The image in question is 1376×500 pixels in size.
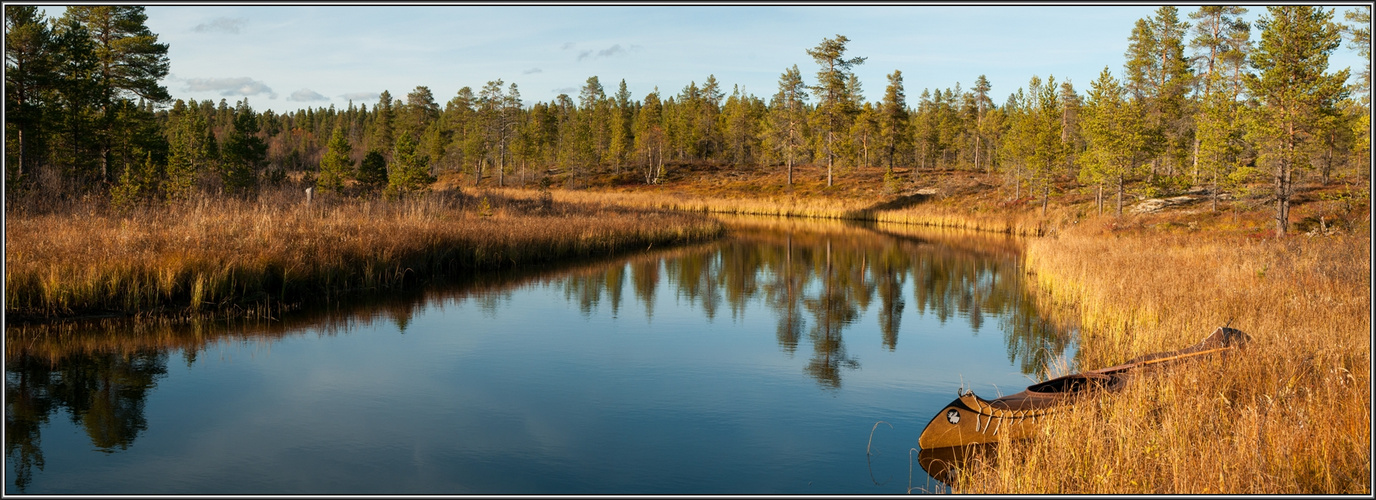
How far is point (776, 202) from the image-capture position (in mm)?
55875

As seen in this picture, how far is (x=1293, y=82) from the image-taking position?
24922 mm

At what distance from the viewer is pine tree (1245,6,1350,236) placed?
24.5 meters

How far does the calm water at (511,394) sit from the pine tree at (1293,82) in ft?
46.2

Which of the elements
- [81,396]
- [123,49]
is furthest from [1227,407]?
[123,49]

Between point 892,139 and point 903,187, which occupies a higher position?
point 892,139

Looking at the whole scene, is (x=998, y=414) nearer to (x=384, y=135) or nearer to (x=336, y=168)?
(x=336, y=168)

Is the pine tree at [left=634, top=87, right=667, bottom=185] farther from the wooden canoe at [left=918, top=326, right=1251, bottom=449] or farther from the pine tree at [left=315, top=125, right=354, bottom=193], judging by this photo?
the wooden canoe at [left=918, top=326, right=1251, bottom=449]

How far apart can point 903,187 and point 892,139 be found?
621 inches

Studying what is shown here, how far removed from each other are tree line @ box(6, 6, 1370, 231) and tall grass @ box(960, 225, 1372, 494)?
15.0 metres

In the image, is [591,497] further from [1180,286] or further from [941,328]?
[1180,286]

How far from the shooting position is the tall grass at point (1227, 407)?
5.65 metres

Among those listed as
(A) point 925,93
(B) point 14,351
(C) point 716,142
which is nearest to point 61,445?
(B) point 14,351

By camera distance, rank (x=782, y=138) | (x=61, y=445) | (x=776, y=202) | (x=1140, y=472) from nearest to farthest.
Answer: (x=1140, y=472) < (x=61, y=445) < (x=776, y=202) < (x=782, y=138)

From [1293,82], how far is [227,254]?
96.5 feet
